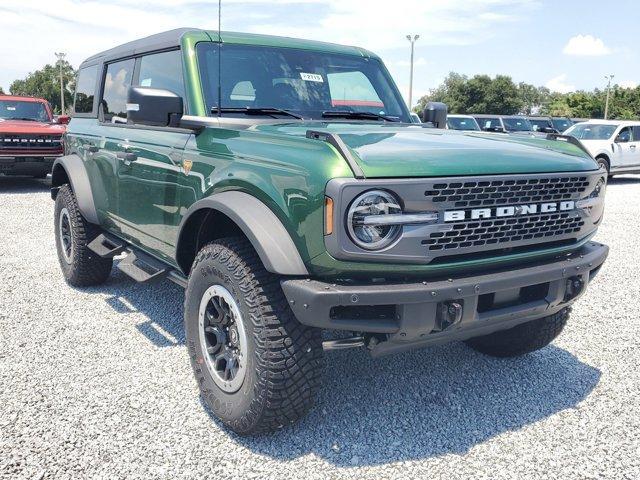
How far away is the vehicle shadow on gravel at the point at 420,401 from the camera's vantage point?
2.88 metres

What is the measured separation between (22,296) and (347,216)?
378 centimetres

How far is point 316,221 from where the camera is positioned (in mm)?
→ 2449

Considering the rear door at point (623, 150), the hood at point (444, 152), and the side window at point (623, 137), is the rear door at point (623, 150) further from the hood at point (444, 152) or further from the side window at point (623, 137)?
the hood at point (444, 152)

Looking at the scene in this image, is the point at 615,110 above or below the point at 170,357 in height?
above

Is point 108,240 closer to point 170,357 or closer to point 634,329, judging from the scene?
point 170,357

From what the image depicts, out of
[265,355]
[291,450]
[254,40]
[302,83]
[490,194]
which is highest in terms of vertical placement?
[254,40]

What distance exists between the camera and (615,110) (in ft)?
192

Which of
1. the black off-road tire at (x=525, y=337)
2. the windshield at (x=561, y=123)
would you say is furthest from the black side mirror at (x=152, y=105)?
the windshield at (x=561, y=123)

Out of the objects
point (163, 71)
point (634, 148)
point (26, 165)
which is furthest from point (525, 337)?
point (634, 148)

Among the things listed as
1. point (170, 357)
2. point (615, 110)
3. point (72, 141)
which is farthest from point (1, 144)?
point (615, 110)

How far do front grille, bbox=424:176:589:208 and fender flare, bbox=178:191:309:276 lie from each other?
0.61 metres

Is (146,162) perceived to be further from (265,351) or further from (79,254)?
(265,351)

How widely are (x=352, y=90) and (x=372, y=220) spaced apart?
1.89m

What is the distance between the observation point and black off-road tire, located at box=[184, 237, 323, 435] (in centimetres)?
264
